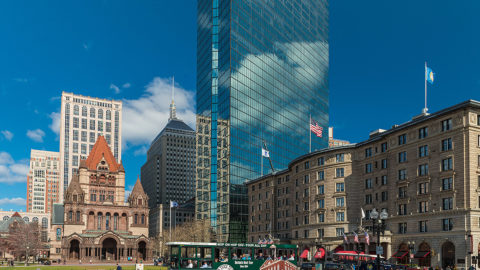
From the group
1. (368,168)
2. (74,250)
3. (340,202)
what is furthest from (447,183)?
(74,250)

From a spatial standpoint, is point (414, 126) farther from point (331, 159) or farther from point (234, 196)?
point (234, 196)

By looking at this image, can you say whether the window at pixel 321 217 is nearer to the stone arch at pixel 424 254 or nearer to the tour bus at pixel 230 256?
the stone arch at pixel 424 254

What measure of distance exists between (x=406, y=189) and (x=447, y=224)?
901 centimetres

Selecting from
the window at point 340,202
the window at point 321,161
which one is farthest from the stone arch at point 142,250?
the window at point 340,202

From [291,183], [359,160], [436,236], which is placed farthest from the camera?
[291,183]

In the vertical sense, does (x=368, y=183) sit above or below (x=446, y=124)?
below

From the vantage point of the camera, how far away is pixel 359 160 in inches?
3113

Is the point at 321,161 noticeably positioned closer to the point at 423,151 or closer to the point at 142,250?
the point at 423,151

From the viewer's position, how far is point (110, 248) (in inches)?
5197

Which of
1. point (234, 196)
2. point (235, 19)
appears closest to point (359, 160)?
point (234, 196)

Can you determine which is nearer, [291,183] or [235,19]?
[291,183]

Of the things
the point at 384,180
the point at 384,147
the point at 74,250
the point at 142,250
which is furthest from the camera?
the point at 142,250

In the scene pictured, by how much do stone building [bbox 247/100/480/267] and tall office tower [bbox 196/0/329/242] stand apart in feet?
89.3

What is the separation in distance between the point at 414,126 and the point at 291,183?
1400 inches
